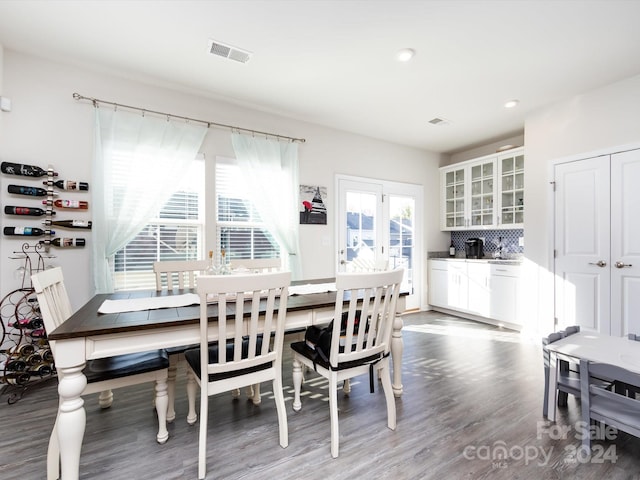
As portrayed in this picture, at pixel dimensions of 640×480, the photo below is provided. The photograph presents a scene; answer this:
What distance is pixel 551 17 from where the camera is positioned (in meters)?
2.15

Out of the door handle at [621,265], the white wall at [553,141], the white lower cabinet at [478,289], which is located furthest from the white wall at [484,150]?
the door handle at [621,265]

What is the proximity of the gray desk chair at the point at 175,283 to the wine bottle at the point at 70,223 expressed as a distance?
2.60 ft

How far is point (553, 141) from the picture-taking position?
3.58m

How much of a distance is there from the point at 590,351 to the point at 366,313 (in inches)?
54.2

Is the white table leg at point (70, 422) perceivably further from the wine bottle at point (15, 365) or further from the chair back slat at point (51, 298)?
the wine bottle at point (15, 365)

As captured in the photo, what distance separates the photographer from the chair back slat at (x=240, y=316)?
1468 mm

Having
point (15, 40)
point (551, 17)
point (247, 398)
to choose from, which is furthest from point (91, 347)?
point (551, 17)

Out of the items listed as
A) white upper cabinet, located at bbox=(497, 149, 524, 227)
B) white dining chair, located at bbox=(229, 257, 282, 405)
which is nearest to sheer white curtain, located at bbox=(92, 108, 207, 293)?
white dining chair, located at bbox=(229, 257, 282, 405)

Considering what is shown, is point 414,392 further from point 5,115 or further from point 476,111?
point 5,115

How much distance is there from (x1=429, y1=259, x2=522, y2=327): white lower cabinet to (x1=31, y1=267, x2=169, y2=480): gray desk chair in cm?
409

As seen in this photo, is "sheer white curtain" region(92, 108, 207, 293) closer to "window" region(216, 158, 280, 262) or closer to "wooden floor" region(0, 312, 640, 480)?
"window" region(216, 158, 280, 262)

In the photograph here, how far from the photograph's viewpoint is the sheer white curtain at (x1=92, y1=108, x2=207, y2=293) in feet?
9.28

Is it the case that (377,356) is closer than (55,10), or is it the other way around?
(377,356)

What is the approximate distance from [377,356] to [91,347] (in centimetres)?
151
